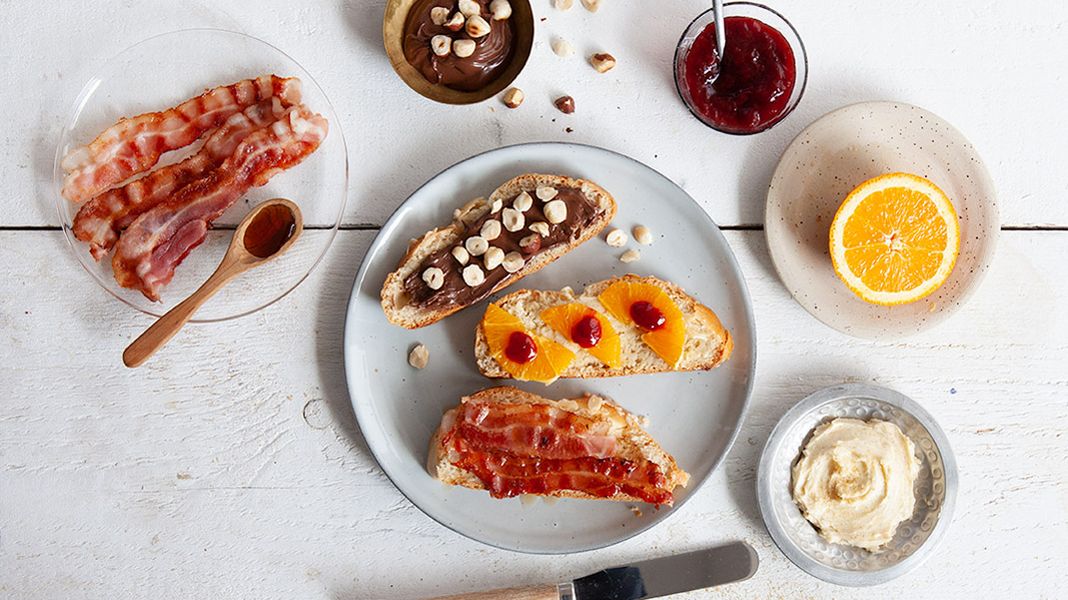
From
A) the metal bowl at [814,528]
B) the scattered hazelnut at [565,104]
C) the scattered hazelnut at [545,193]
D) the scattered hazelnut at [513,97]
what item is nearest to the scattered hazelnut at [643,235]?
the scattered hazelnut at [545,193]

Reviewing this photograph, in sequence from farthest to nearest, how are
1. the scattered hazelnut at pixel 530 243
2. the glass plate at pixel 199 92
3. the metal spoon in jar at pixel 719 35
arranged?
the glass plate at pixel 199 92
the scattered hazelnut at pixel 530 243
the metal spoon in jar at pixel 719 35

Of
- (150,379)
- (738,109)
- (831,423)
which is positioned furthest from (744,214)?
(150,379)

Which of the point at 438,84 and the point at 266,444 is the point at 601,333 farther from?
the point at 266,444

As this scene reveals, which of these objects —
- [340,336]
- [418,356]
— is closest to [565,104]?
[418,356]

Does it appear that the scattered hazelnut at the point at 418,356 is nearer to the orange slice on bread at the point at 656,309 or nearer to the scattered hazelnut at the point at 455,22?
the orange slice on bread at the point at 656,309

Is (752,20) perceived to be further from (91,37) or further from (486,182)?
(91,37)

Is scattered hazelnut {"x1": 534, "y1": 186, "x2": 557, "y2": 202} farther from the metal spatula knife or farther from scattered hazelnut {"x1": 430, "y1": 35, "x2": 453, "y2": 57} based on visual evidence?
the metal spatula knife
